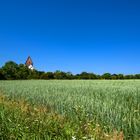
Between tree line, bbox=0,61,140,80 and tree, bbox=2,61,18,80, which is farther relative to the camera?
tree, bbox=2,61,18,80

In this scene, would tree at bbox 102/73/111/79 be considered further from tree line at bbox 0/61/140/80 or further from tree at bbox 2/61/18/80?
tree at bbox 2/61/18/80

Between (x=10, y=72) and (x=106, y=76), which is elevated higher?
(x=10, y=72)

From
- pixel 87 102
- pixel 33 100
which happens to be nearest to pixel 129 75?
pixel 33 100

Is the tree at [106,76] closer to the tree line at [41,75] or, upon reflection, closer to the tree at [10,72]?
the tree line at [41,75]

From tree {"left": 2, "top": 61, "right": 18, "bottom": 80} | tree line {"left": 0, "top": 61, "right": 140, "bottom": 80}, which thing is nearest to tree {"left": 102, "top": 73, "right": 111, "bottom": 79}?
tree line {"left": 0, "top": 61, "right": 140, "bottom": 80}

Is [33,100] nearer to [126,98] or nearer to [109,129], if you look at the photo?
[126,98]

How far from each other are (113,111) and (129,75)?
61170 millimetres

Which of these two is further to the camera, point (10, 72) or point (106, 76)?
point (10, 72)

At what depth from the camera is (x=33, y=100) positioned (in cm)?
1706

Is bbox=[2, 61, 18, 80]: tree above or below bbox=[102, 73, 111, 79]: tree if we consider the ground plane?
above

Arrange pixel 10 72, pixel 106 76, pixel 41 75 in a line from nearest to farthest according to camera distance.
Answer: pixel 106 76 → pixel 41 75 → pixel 10 72

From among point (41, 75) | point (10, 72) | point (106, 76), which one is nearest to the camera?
point (106, 76)

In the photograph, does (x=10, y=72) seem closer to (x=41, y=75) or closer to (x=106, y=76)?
(x=41, y=75)

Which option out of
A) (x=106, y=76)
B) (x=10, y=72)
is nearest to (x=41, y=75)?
(x=10, y=72)
